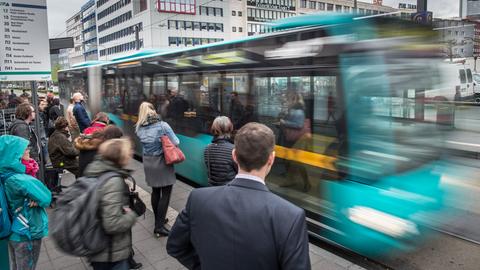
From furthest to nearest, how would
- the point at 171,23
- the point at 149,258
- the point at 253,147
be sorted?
1. the point at 171,23
2. the point at 149,258
3. the point at 253,147

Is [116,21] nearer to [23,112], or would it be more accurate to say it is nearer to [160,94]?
[160,94]

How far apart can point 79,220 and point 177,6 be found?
7199cm

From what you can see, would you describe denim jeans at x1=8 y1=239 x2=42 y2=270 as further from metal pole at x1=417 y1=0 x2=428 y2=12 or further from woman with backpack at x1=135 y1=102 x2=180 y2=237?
metal pole at x1=417 y1=0 x2=428 y2=12

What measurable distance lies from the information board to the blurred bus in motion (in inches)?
125

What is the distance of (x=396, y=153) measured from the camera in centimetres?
459

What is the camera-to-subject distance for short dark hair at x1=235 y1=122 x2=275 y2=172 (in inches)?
73.3

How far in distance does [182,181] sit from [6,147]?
592 cm

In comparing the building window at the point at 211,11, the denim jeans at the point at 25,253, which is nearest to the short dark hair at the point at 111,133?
the denim jeans at the point at 25,253

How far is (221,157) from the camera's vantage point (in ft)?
14.4

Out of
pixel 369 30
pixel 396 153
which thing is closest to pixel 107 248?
pixel 396 153

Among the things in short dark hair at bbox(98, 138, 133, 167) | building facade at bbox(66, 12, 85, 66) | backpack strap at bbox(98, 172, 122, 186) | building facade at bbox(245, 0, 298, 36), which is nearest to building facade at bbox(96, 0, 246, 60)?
building facade at bbox(245, 0, 298, 36)

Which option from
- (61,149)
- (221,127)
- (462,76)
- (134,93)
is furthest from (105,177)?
(462,76)

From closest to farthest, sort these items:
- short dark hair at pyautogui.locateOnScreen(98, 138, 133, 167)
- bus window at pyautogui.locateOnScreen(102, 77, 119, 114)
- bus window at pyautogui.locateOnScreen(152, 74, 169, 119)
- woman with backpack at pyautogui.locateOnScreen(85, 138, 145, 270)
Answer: woman with backpack at pyautogui.locateOnScreen(85, 138, 145, 270) → short dark hair at pyautogui.locateOnScreen(98, 138, 133, 167) → bus window at pyautogui.locateOnScreen(152, 74, 169, 119) → bus window at pyautogui.locateOnScreen(102, 77, 119, 114)

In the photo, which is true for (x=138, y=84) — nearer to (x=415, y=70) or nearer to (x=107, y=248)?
(x=415, y=70)
